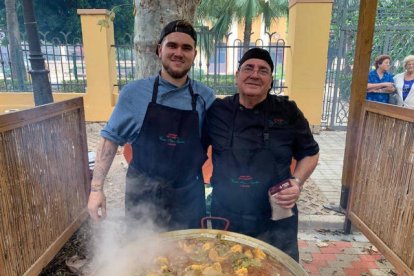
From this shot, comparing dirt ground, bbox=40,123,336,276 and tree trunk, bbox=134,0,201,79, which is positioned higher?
tree trunk, bbox=134,0,201,79

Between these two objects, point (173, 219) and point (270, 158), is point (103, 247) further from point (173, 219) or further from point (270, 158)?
point (270, 158)

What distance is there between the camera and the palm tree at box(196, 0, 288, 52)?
1518 centimetres

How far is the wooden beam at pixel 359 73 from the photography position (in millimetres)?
3553

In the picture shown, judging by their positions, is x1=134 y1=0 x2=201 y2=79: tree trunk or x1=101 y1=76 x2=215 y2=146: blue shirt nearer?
x1=101 y1=76 x2=215 y2=146: blue shirt

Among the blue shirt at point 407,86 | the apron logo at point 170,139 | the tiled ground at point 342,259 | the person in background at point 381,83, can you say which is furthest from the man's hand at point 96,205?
the blue shirt at point 407,86

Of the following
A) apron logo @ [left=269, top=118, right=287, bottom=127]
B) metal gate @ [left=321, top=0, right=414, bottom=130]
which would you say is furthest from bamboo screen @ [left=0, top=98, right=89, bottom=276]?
metal gate @ [left=321, top=0, right=414, bottom=130]

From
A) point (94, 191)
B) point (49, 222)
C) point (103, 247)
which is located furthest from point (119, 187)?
point (94, 191)

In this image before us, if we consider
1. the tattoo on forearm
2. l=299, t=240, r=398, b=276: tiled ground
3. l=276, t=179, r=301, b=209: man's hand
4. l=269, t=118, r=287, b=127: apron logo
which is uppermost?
l=269, t=118, r=287, b=127: apron logo

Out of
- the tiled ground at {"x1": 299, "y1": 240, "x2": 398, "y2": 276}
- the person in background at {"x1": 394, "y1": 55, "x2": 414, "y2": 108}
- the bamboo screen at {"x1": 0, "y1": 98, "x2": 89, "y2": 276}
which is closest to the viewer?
the bamboo screen at {"x1": 0, "y1": 98, "x2": 89, "y2": 276}

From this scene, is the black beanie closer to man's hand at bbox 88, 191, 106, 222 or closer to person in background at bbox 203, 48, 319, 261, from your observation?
person in background at bbox 203, 48, 319, 261

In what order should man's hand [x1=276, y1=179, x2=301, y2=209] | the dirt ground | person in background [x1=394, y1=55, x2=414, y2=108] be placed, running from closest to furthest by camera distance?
man's hand [x1=276, y1=179, x2=301, y2=209], the dirt ground, person in background [x1=394, y1=55, x2=414, y2=108]

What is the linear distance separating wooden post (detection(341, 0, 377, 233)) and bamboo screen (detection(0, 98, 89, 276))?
309 centimetres

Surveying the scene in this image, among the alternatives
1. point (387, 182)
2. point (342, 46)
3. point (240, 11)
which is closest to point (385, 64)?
point (342, 46)

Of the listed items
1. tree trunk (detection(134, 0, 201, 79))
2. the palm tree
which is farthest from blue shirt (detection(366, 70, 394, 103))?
the palm tree
